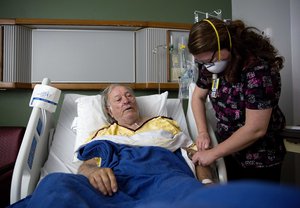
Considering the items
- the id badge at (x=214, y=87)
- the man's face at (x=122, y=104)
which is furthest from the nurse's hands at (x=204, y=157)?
the man's face at (x=122, y=104)

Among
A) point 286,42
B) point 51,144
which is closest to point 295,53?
point 286,42

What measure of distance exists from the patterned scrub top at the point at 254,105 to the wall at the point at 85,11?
0.95 metres

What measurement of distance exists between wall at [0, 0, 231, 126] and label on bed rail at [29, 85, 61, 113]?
75 cm

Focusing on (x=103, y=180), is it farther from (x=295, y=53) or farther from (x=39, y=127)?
(x=295, y=53)

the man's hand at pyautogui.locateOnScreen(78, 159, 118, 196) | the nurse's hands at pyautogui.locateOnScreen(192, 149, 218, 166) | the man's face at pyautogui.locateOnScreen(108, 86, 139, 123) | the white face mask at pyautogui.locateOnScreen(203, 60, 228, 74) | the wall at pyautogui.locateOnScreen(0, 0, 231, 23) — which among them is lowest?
the man's hand at pyautogui.locateOnScreen(78, 159, 118, 196)

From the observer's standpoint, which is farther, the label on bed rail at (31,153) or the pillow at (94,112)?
the pillow at (94,112)

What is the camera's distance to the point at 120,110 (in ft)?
4.95

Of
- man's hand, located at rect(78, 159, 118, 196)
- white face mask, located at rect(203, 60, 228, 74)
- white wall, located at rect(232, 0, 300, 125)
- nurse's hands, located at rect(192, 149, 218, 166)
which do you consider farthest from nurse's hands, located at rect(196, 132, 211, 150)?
white wall, located at rect(232, 0, 300, 125)

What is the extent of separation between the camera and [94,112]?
1.68 meters

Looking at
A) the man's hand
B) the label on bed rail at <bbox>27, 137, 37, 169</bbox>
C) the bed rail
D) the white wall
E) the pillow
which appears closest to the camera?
the man's hand

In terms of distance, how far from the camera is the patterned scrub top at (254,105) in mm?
1135

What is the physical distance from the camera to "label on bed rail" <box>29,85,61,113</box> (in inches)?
53.5

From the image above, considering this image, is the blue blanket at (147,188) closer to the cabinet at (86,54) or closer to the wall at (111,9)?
the cabinet at (86,54)

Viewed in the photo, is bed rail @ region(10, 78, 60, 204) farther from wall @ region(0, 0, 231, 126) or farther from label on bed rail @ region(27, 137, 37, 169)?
wall @ region(0, 0, 231, 126)
